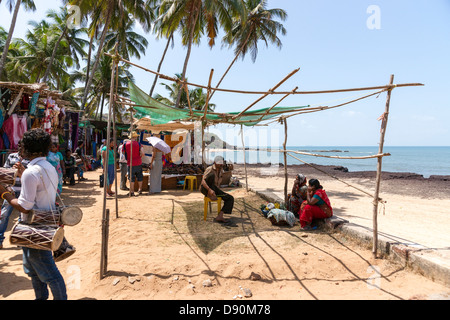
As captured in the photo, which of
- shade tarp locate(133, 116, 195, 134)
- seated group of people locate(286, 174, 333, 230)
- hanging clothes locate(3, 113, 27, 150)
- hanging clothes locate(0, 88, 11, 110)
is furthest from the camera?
shade tarp locate(133, 116, 195, 134)

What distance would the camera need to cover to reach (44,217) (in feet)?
7.08

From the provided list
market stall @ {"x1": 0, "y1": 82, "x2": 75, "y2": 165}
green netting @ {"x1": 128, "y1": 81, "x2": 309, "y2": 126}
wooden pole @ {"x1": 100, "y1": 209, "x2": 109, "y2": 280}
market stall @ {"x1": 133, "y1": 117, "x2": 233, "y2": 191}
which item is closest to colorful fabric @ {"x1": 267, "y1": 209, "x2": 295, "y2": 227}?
green netting @ {"x1": 128, "y1": 81, "x2": 309, "y2": 126}

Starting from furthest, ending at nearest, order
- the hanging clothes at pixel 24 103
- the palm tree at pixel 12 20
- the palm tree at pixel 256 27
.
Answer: the palm tree at pixel 256 27
the palm tree at pixel 12 20
the hanging clothes at pixel 24 103

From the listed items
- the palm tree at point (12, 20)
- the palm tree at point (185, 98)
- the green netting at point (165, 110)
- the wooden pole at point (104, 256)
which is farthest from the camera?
the palm tree at point (185, 98)

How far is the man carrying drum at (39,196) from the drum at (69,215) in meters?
0.11

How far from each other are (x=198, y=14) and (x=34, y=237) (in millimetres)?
14246

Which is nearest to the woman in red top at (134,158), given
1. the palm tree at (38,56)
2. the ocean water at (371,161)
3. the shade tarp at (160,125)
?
the shade tarp at (160,125)

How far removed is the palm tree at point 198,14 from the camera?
13.5 metres

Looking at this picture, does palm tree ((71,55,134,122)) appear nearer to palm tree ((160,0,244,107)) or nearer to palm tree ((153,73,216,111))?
palm tree ((153,73,216,111))

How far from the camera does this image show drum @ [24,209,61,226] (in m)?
2.12

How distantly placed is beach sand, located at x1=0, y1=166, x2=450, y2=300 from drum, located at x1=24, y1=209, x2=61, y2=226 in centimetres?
113

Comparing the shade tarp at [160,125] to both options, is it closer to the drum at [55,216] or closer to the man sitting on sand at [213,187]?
the man sitting on sand at [213,187]

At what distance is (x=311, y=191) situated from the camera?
5062mm

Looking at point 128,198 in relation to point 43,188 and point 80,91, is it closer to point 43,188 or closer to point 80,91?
point 43,188
